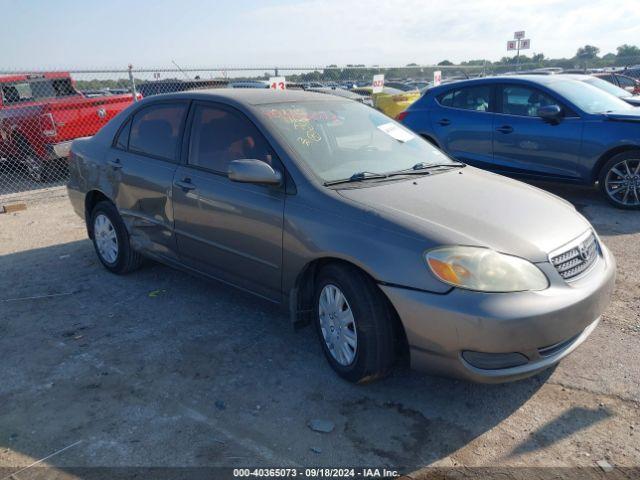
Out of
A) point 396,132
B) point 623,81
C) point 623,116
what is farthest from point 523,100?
point 623,81

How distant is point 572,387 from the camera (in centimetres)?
322

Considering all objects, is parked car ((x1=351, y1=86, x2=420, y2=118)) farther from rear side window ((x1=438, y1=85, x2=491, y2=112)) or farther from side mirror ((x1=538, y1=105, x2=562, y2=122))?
side mirror ((x1=538, y1=105, x2=562, y2=122))

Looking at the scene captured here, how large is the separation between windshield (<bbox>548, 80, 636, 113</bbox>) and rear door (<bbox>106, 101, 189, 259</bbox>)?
5.13 m

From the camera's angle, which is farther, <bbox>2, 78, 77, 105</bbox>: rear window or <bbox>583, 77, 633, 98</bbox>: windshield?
<bbox>2, 78, 77, 105</bbox>: rear window

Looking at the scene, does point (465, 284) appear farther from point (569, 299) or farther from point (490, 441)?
point (490, 441)

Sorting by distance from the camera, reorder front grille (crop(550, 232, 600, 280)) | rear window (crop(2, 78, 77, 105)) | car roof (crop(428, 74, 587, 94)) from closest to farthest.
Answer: front grille (crop(550, 232, 600, 280)) < car roof (crop(428, 74, 587, 94)) < rear window (crop(2, 78, 77, 105))

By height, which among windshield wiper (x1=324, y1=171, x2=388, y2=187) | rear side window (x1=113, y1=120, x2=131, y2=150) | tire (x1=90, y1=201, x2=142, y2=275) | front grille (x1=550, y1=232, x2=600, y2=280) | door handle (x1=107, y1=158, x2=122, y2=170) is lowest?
tire (x1=90, y1=201, x2=142, y2=275)

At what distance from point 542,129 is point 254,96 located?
447 centimetres

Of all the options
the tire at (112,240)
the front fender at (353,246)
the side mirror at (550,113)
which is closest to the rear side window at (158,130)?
the tire at (112,240)

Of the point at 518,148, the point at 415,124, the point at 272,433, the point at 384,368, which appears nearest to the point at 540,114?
the point at 518,148

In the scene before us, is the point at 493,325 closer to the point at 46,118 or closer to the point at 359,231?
the point at 359,231

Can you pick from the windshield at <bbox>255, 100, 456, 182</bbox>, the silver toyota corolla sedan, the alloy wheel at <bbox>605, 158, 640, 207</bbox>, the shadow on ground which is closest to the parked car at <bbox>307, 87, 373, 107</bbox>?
the windshield at <bbox>255, 100, 456, 182</bbox>

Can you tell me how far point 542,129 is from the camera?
7.12m

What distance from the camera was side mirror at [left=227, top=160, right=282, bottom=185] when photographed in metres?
3.42
